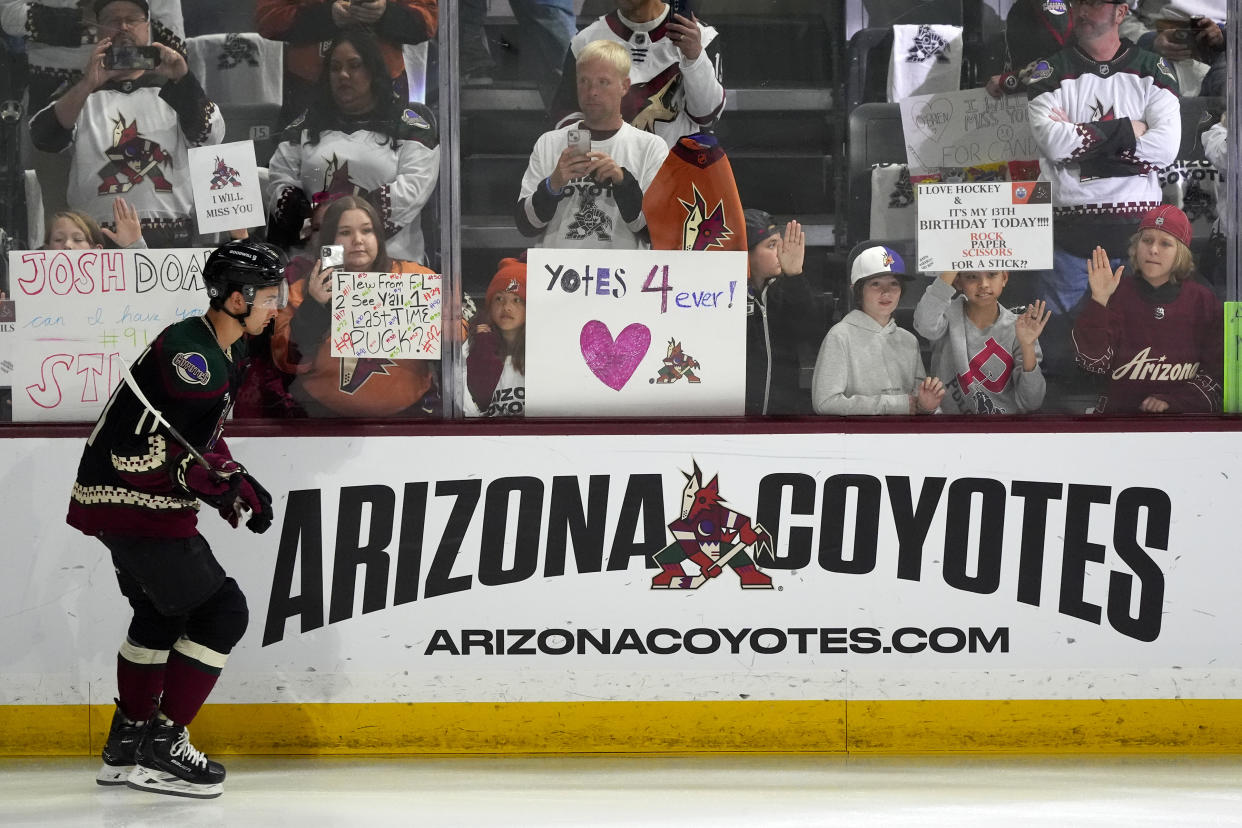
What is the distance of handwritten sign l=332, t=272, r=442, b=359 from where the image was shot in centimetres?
358

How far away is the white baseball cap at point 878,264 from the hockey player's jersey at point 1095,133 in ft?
1.51

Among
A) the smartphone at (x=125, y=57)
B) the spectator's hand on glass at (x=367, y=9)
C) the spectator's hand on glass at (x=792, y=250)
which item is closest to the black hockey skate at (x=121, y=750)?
the smartphone at (x=125, y=57)

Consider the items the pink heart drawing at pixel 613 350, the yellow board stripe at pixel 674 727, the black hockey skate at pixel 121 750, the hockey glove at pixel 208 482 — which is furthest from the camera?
the pink heart drawing at pixel 613 350

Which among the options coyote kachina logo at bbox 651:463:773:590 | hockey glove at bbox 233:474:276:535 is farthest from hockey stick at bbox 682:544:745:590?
hockey glove at bbox 233:474:276:535

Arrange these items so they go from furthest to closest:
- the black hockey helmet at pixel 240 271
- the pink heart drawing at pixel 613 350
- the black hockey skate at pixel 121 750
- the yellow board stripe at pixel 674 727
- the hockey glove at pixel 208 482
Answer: the pink heart drawing at pixel 613 350 < the yellow board stripe at pixel 674 727 < the black hockey skate at pixel 121 750 < the black hockey helmet at pixel 240 271 < the hockey glove at pixel 208 482

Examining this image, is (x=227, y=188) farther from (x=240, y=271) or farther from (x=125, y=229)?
Answer: (x=240, y=271)

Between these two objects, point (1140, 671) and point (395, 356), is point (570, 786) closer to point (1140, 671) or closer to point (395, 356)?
point (395, 356)

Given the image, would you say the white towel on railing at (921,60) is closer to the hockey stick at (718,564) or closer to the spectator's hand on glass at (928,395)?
the spectator's hand on glass at (928,395)

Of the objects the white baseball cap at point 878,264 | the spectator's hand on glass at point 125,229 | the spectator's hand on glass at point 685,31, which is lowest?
the white baseball cap at point 878,264

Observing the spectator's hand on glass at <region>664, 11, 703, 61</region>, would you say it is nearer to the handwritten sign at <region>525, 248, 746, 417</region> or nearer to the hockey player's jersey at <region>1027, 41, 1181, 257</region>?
the handwritten sign at <region>525, 248, 746, 417</region>

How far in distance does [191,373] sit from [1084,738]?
2.54 meters

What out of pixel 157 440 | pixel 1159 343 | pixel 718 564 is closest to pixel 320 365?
pixel 157 440

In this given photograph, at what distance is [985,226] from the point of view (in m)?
3.58

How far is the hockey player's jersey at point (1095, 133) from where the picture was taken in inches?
A: 141
